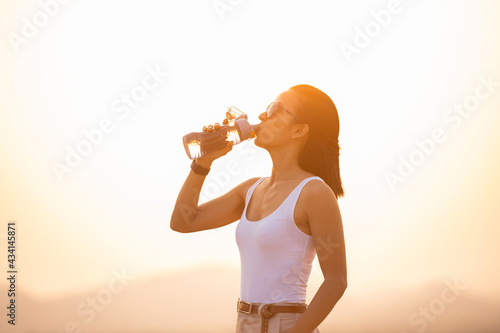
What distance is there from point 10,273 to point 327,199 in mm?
6173

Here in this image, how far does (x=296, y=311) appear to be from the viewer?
5.98 feet

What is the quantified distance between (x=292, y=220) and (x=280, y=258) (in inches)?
4.5

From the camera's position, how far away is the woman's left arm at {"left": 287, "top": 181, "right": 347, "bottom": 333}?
5.77 ft

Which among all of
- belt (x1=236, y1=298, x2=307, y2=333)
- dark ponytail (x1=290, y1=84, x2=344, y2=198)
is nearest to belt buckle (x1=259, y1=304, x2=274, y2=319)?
belt (x1=236, y1=298, x2=307, y2=333)

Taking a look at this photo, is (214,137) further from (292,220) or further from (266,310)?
(266,310)

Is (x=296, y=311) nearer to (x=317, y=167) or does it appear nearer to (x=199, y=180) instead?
(x=317, y=167)

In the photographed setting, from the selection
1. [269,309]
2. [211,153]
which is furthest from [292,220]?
[211,153]

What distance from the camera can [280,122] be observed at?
6.51 ft

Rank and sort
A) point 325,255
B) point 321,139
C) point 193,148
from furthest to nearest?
point 193,148
point 321,139
point 325,255

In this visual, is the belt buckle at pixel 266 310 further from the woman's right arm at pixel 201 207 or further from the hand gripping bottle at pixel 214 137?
the hand gripping bottle at pixel 214 137

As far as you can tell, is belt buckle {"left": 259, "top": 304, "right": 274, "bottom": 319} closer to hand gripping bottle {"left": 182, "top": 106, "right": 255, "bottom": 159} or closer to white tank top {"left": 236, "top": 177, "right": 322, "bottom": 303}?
white tank top {"left": 236, "top": 177, "right": 322, "bottom": 303}

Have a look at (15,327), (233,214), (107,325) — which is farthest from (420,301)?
(233,214)

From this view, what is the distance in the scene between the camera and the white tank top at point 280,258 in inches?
72.3

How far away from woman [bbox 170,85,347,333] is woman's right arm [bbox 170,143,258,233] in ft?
0.04
